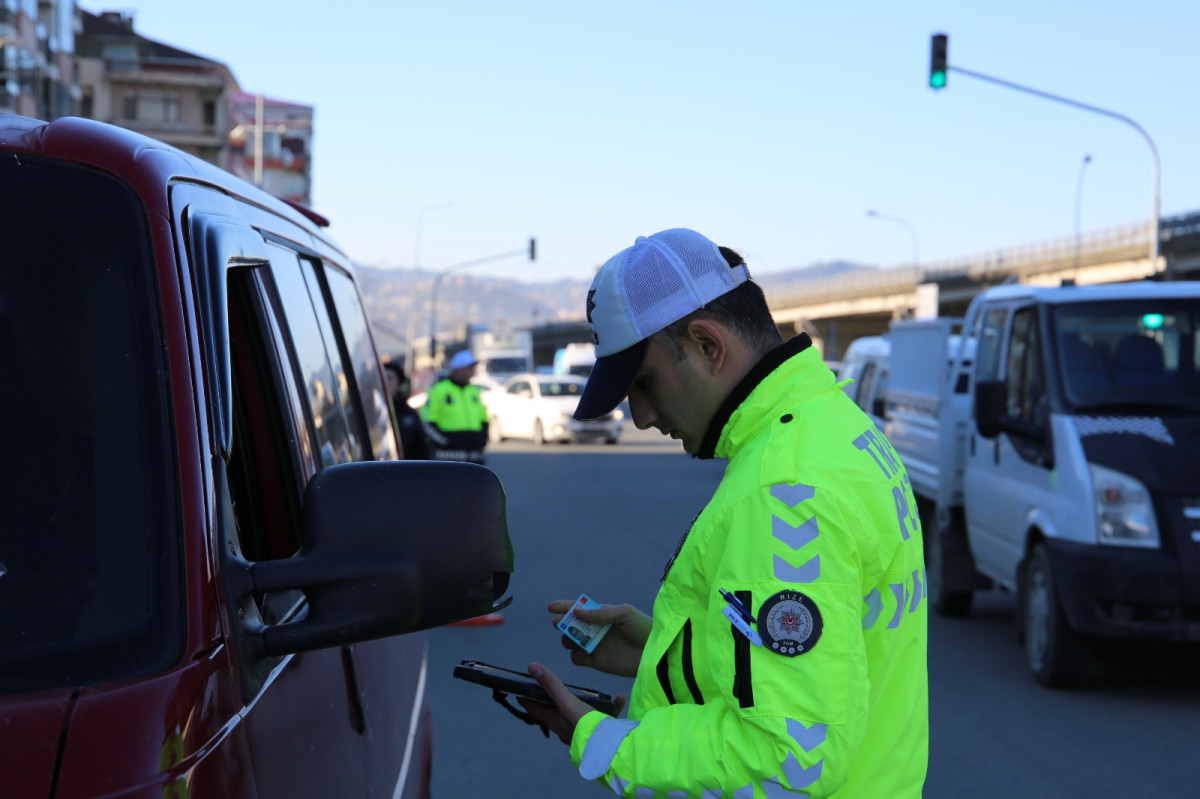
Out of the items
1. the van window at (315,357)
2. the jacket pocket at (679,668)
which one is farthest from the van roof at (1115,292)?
the jacket pocket at (679,668)

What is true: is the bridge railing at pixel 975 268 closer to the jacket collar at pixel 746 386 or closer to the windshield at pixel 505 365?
the windshield at pixel 505 365

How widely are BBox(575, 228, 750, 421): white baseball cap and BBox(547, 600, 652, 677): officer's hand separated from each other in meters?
0.55

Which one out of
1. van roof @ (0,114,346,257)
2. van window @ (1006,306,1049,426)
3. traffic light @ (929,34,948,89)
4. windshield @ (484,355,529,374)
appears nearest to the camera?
van roof @ (0,114,346,257)

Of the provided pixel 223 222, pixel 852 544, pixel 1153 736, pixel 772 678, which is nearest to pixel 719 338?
pixel 852 544

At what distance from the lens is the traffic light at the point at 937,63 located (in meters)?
25.4

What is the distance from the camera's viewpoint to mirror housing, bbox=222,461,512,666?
6.08ft

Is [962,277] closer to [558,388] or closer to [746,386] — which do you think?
[558,388]

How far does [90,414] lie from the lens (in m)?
1.92

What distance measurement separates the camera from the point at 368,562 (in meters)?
1.86

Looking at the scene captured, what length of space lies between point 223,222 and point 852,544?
3.67 ft

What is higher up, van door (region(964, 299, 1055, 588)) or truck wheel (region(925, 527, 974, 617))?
van door (region(964, 299, 1055, 588))

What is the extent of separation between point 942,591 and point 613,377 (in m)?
8.93

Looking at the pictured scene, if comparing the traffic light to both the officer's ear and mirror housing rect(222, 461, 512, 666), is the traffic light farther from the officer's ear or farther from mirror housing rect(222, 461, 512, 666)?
mirror housing rect(222, 461, 512, 666)

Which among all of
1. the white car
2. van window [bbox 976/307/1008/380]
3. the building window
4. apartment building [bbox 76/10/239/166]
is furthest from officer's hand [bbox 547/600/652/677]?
the building window
